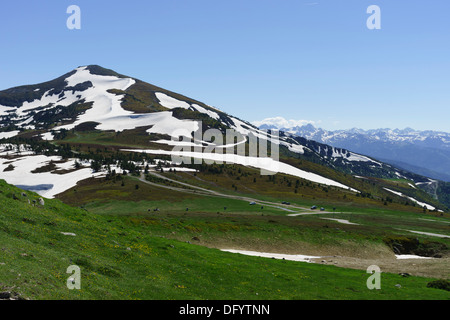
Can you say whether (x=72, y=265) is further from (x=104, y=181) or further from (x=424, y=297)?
(x=104, y=181)

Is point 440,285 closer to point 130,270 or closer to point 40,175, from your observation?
point 130,270

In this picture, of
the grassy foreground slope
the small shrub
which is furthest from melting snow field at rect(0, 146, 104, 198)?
the small shrub

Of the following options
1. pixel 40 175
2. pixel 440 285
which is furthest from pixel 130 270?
pixel 40 175

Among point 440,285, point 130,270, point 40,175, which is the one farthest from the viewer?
point 40,175

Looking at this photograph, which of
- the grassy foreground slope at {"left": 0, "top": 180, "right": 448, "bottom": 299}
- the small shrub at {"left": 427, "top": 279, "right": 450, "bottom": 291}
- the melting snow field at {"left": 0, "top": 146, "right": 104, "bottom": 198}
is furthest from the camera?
the melting snow field at {"left": 0, "top": 146, "right": 104, "bottom": 198}

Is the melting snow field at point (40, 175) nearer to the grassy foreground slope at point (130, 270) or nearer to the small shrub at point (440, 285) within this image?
the grassy foreground slope at point (130, 270)

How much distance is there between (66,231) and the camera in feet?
101

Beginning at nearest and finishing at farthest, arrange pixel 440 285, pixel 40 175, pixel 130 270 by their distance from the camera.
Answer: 1. pixel 130 270
2. pixel 440 285
3. pixel 40 175

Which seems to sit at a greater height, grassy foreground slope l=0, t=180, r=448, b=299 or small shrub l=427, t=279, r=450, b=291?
grassy foreground slope l=0, t=180, r=448, b=299

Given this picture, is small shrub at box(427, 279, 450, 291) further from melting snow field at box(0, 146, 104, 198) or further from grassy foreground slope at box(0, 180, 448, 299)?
melting snow field at box(0, 146, 104, 198)

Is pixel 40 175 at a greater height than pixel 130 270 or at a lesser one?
lesser

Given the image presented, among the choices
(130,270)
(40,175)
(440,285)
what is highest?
(130,270)

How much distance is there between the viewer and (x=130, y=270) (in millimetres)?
26734

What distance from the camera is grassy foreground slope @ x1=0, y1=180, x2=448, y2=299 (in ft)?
64.6
